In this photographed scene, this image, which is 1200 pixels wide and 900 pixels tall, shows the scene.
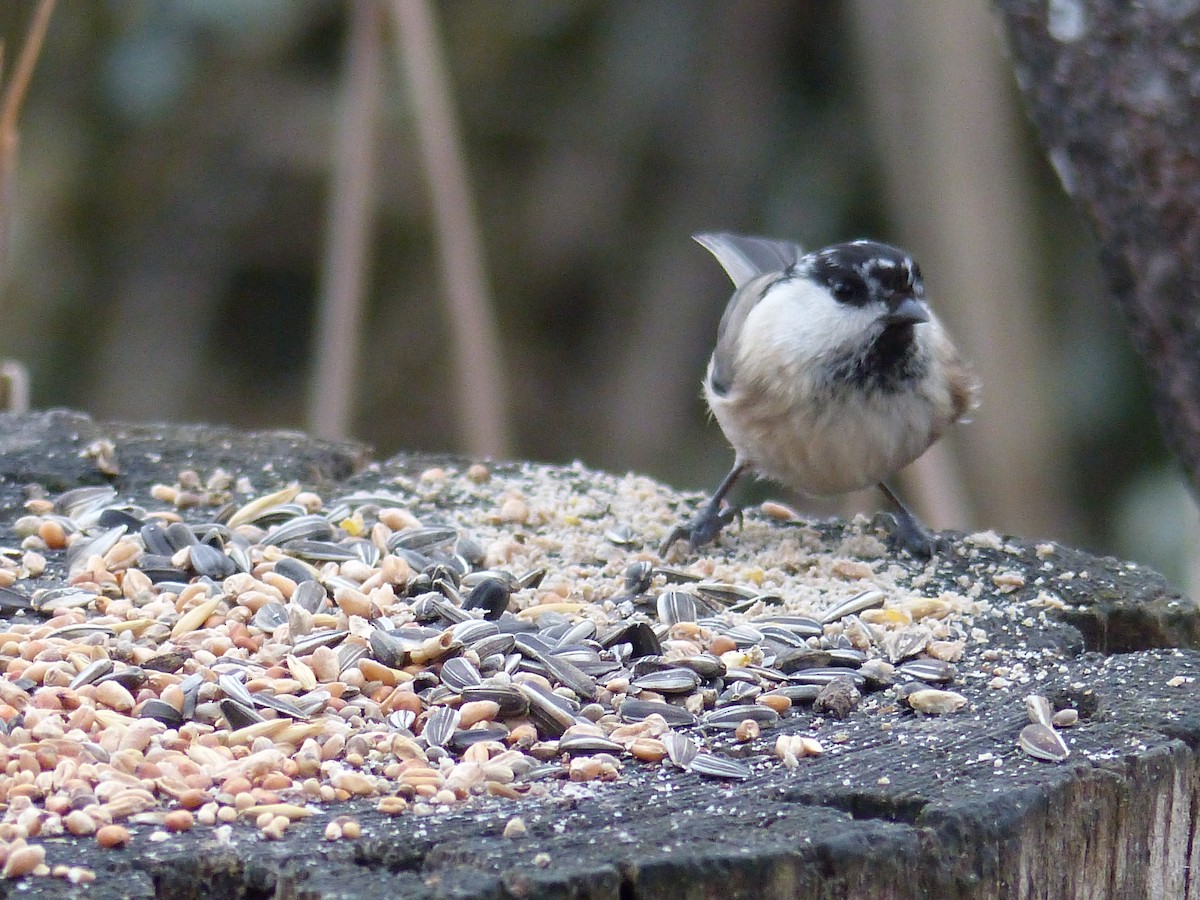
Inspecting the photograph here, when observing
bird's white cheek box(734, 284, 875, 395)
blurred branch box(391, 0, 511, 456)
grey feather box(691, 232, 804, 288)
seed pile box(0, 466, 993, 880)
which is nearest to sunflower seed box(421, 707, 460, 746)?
seed pile box(0, 466, 993, 880)

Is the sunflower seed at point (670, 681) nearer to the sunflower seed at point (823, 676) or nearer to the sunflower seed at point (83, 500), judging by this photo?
the sunflower seed at point (823, 676)

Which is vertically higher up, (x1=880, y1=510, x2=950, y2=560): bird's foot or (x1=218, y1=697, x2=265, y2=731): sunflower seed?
(x1=880, y1=510, x2=950, y2=560): bird's foot

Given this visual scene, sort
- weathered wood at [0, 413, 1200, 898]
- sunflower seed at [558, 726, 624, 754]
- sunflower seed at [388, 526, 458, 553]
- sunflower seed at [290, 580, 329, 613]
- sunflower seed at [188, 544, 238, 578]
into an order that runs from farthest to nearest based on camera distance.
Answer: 1. sunflower seed at [388, 526, 458, 553]
2. sunflower seed at [188, 544, 238, 578]
3. sunflower seed at [290, 580, 329, 613]
4. sunflower seed at [558, 726, 624, 754]
5. weathered wood at [0, 413, 1200, 898]

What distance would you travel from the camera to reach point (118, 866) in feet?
4.71

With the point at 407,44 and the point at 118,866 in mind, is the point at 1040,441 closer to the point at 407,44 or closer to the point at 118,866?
the point at 407,44

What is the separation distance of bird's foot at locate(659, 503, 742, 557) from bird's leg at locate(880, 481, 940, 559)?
→ 1.03 feet

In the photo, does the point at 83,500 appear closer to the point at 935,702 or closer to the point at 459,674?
the point at 459,674

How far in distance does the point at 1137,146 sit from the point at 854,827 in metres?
1.32

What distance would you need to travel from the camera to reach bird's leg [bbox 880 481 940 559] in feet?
8.75

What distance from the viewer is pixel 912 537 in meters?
2.69

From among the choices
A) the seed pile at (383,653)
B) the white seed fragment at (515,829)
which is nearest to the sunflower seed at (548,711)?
the seed pile at (383,653)

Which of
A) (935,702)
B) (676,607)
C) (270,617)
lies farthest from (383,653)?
(935,702)

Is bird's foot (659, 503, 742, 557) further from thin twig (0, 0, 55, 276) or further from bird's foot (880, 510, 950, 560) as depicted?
thin twig (0, 0, 55, 276)

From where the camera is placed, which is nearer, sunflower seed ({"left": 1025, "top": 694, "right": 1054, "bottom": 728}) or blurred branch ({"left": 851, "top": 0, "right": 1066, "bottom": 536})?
sunflower seed ({"left": 1025, "top": 694, "right": 1054, "bottom": 728})
